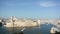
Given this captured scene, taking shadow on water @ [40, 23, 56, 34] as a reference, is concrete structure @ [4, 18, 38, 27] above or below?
above

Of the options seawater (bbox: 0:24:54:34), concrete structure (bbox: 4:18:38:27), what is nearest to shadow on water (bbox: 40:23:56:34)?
seawater (bbox: 0:24:54:34)

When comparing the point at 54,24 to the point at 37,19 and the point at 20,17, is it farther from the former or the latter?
the point at 20,17

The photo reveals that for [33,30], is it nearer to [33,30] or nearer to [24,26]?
[33,30]

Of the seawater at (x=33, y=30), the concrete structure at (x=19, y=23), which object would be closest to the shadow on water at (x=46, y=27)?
the seawater at (x=33, y=30)

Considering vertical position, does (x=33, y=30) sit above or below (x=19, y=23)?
below

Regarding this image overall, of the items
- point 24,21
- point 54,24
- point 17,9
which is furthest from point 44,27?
point 17,9

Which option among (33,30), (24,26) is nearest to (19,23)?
(24,26)

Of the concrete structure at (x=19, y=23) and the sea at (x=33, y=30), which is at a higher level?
the concrete structure at (x=19, y=23)

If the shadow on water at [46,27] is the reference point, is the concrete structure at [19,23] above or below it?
above

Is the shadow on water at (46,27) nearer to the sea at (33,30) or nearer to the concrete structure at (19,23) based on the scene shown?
the sea at (33,30)

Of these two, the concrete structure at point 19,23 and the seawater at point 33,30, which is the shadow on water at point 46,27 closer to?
the seawater at point 33,30

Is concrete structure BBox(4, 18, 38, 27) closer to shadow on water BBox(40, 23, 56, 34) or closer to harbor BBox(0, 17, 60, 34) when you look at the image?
harbor BBox(0, 17, 60, 34)
